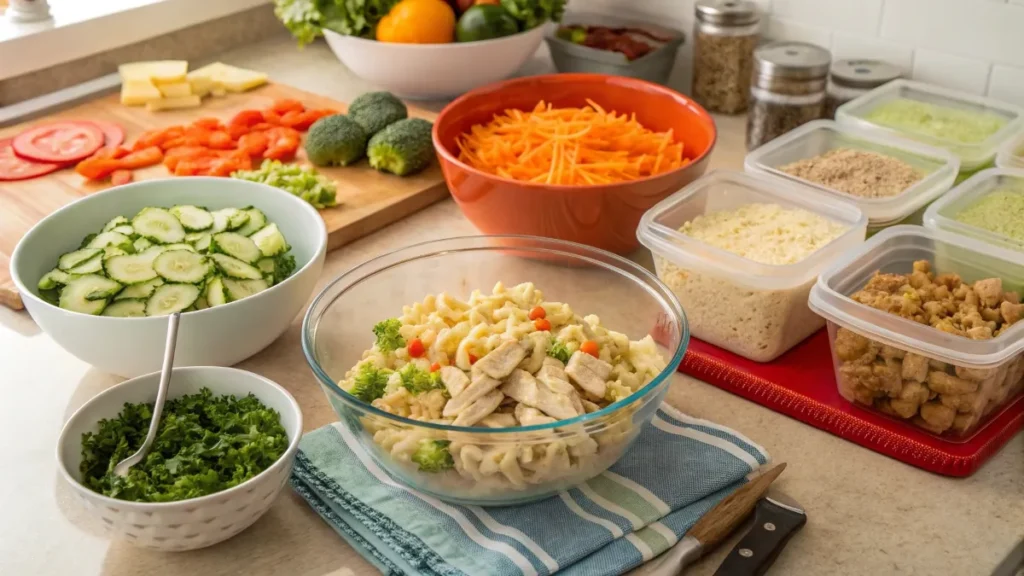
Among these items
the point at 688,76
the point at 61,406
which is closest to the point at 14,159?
the point at 61,406

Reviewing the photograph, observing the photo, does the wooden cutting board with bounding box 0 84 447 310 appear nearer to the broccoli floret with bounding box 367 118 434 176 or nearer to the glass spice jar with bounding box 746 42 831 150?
the broccoli floret with bounding box 367 118 434 176

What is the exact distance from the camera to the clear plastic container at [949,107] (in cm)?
183

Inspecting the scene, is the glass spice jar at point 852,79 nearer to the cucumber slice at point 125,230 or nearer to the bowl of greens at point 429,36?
the bowl of greens at point 429,36

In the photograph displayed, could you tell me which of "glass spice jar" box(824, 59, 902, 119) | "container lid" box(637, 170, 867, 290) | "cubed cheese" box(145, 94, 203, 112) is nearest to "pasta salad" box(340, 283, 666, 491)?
"container lid" box(637, 170, 867, 290)

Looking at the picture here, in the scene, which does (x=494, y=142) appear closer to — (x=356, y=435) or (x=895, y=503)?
(x=356, y=435)

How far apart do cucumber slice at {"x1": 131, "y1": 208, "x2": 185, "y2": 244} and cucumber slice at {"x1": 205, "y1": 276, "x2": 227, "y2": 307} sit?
150 mm

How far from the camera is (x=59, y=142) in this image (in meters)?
2.23

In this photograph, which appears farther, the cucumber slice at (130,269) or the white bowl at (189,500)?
the cucumber slice at (130,269)

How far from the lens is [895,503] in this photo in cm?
130

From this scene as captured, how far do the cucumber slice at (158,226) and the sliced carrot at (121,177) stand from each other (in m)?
0.45

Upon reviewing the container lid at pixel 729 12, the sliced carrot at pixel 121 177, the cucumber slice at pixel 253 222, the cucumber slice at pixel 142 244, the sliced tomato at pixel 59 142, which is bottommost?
the sliced carrot at pixel 121 177

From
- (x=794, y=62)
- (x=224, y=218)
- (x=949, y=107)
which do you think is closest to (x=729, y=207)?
(x=794, y=62)

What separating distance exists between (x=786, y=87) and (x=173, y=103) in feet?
4.61

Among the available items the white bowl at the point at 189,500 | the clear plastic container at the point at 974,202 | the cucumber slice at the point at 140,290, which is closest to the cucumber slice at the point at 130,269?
the cucumber slice at the point at 140,290
